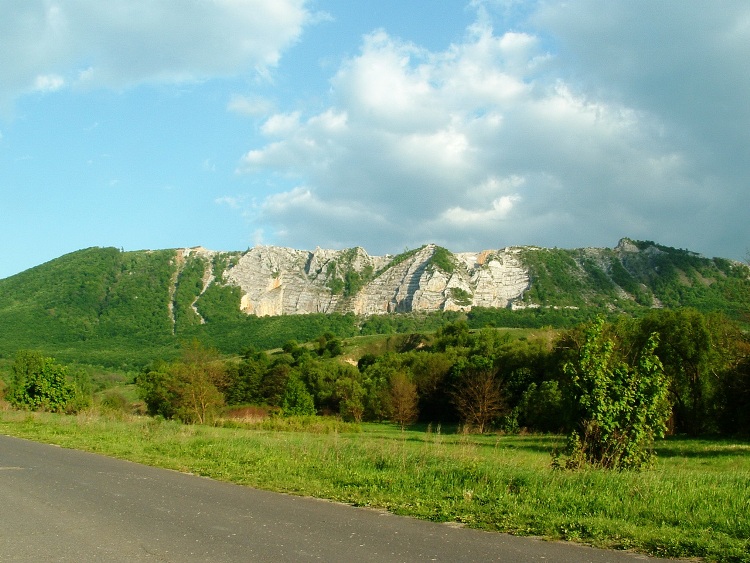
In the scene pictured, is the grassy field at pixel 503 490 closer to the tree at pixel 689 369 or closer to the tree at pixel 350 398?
the tree at pixel 689 369

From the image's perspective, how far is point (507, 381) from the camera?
62.2 metres

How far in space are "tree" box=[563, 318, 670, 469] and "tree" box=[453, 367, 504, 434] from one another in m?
39.0

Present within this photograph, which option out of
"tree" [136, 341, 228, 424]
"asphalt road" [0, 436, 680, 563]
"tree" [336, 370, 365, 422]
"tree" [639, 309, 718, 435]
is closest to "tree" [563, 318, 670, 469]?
"asphalt road" [0, 436, 680, 563]

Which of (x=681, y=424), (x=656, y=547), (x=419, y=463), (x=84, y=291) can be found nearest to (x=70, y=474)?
(x=419, y=463)

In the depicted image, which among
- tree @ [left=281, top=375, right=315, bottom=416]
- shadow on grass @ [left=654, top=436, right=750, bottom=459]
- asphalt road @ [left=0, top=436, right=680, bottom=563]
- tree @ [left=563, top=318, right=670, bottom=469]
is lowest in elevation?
tree @ [left=281, top=375, right=315, bottom=416]

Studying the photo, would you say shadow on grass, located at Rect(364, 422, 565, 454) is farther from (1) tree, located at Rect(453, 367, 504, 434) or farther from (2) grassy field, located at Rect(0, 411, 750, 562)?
(2) grassy field, located at Rect(0, 411, 750, 562)

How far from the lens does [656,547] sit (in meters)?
7.60

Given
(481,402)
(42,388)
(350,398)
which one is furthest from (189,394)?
(481,402)

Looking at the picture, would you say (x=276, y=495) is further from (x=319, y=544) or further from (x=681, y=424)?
(x=681, y=424)

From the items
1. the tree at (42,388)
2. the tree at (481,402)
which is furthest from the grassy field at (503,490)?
the tree at (481,402)

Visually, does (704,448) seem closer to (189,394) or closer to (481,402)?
(481,402)

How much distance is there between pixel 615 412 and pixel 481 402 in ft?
139

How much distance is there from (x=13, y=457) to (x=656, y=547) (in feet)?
55.6

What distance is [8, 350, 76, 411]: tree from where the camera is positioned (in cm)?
4819
